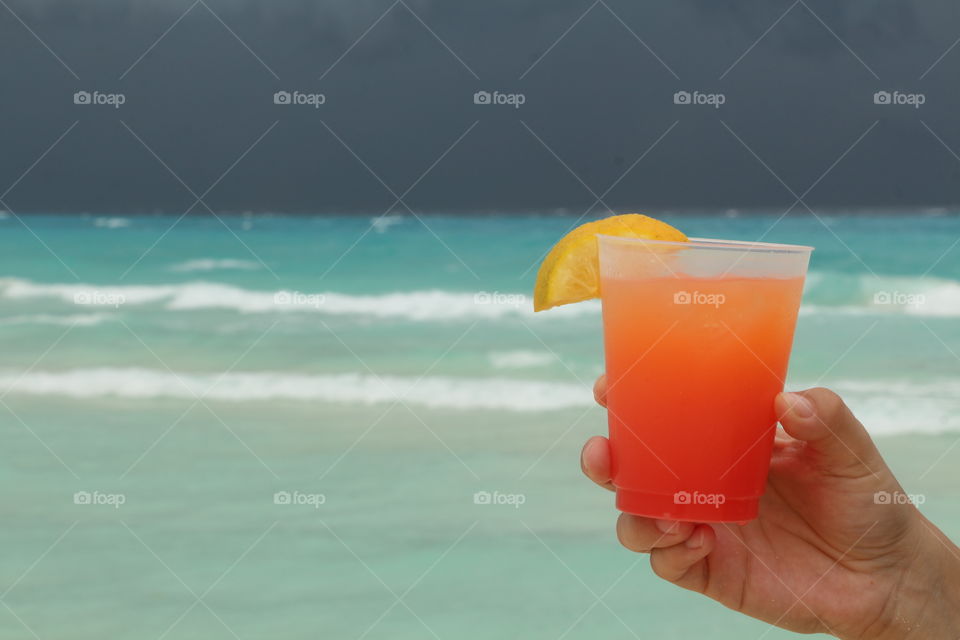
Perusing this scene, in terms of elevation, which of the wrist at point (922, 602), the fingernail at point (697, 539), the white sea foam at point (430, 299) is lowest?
the wrist at point (922, 602)

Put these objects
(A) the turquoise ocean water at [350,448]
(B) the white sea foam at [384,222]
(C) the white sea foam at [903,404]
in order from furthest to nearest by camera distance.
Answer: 1. (B) the white sea foam at [384,222]
2. (C) the white sea foam at [903,404]
3. (A) the turquoise ocean water at [350,448]

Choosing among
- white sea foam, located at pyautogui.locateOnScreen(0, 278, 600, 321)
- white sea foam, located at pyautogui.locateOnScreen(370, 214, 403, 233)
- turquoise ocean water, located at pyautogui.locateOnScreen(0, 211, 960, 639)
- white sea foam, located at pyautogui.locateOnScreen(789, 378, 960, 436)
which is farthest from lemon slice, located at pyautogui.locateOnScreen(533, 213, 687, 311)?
white sea foam, located at pyautogui.locateOnScreen(370, 214, 403, 233)

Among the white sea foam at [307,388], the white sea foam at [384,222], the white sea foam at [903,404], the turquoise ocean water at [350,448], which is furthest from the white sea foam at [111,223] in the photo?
the white sea foam at [903,404]

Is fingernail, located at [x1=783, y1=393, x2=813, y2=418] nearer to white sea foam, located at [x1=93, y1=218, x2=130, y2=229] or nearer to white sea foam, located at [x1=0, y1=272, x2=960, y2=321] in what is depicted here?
white sea foam, located at [x1=0, y1=272, x2=960, y2=321]

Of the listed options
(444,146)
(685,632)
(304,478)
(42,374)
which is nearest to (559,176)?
(444,146)

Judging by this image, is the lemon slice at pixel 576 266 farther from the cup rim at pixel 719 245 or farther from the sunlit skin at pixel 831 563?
the sunlit skin at pixel 831 563

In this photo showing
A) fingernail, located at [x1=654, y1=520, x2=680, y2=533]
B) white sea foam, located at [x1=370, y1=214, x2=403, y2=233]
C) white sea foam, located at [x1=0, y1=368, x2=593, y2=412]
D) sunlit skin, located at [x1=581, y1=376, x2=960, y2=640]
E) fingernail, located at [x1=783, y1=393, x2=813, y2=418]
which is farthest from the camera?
white sea foam, located at [x1=370, y1=214, x2=403, y2=233]

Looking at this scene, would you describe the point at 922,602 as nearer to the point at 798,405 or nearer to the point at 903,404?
the point at 798,405

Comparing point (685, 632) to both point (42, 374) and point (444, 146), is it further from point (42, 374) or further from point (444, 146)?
point (444, 146)
